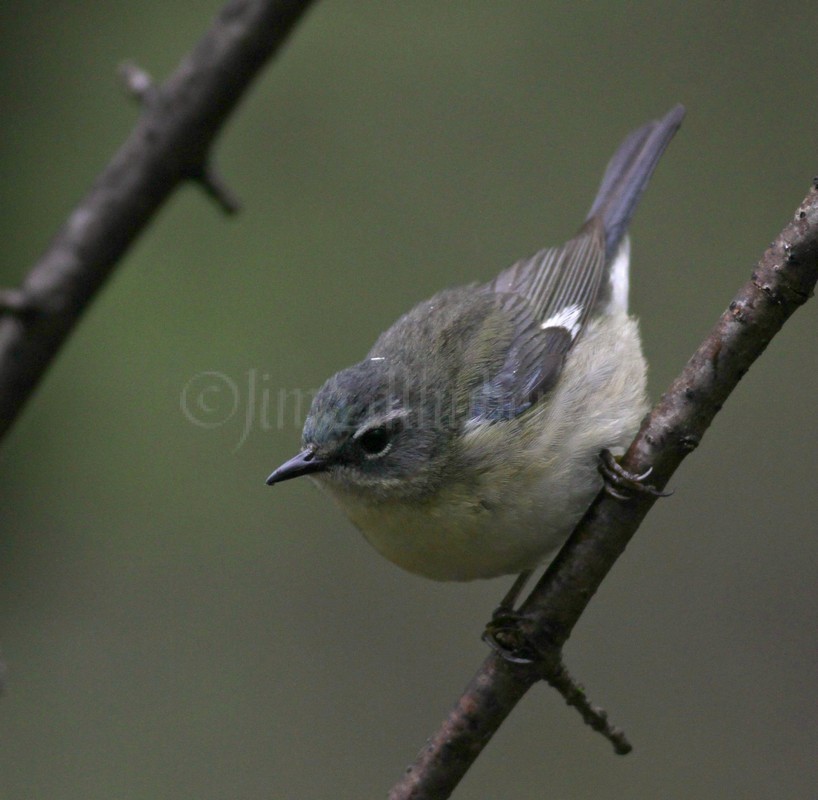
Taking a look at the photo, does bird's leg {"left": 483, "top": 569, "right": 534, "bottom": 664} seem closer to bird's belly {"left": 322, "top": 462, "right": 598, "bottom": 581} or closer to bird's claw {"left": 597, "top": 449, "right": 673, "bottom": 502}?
bird's belly {"left": 322, "top": 462, "right": 598, "bottom": 581}

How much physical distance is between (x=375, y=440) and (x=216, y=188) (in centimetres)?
92

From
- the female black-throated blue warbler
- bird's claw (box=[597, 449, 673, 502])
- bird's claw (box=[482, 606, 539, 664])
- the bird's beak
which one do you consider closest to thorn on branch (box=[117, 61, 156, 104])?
the female black-throated blue warbler

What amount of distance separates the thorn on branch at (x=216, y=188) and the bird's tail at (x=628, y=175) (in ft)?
6.26

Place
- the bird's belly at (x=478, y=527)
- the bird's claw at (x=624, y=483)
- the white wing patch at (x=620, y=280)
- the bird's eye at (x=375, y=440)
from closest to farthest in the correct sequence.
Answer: the bird's claw at (x=624, y=483) → the bird's belly at (x=478, y=527) → the bird's eye at (x=375, y=440) → the white wing patch at (x=620, y=280)

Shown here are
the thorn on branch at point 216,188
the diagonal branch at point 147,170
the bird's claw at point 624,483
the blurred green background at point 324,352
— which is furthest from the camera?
the blurred green background at point 324,352

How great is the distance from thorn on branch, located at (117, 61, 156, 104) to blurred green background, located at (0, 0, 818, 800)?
223 cm

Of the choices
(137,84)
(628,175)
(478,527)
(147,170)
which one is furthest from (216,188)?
(628,175)

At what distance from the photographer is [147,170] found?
108 inches

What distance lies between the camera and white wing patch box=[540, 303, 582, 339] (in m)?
3.88

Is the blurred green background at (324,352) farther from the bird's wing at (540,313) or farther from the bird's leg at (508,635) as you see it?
the bird's leg at (508,635)

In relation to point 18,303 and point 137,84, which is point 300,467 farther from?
point 137,84

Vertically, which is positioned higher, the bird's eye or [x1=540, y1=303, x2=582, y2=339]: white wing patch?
[x1=540, y1=303, x2=582, y2=339]: white wing patch

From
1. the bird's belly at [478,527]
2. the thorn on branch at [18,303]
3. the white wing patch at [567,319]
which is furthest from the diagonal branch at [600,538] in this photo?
the thorn on branch at [18,303]

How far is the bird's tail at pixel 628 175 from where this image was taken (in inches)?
174
